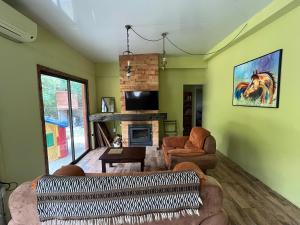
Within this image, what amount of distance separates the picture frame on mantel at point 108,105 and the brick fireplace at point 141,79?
0.63 meters

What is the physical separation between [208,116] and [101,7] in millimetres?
4085

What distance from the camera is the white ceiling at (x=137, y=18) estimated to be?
2.13m

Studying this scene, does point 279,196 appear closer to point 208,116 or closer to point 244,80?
point 244,80

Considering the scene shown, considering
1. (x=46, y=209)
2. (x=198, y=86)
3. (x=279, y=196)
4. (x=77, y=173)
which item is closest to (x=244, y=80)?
(x=279, y=196)

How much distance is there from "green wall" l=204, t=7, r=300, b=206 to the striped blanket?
72.3 inches

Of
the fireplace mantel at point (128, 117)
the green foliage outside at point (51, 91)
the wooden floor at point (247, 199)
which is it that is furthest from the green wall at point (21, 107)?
the fireplace mantel at point (128, 117)

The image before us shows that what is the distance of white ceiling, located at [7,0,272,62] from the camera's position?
213cm

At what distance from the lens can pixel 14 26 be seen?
6.07 feet

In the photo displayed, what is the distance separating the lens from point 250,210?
207 cm

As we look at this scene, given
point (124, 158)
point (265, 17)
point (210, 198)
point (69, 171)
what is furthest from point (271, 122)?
point (69, 171)

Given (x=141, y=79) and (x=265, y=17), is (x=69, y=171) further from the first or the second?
(x=141, y=79)

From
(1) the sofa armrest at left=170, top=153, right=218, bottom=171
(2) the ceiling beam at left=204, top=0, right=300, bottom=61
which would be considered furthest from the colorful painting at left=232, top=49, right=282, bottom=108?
(1) the sofa armrest at left=170, top=153, right=218, bottom=171

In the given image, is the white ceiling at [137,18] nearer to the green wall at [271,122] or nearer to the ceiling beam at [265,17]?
the ceiling beam at [265,17]

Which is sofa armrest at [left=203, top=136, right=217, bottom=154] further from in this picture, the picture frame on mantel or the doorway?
the picture frame on mantel
